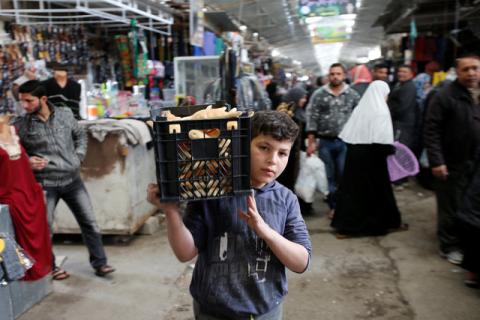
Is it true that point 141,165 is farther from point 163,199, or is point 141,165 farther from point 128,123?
point 163,199

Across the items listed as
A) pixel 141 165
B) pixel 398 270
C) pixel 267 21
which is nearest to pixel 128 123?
pixel 141 165

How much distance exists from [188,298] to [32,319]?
3.99 ft

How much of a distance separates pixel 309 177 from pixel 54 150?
3.10 metres

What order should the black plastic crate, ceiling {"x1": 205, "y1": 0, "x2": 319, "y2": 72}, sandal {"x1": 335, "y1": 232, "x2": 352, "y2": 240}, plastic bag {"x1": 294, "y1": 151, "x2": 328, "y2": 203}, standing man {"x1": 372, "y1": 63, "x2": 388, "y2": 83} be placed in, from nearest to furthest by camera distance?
the black plastic crate → sandal {"x1": 335, "y1": 232, "x2": 352, "y2": 240} → plastic bag {"x1": 294, "y1": 151, "x2": 328, "y2": 203} → standing man {"x1": 372, "y1": 63, "x2": 388, "y2": 83} → ceiling {"x1": 205, "y1": 0, "x2": 319, "y2": 72}

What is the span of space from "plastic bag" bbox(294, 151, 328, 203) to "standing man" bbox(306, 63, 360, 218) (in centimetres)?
10

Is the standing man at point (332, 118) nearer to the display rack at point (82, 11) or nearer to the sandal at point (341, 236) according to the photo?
the sandal at point (341, 236)

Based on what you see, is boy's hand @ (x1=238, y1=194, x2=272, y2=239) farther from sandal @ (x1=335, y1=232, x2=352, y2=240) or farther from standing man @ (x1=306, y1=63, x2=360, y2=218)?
standing man @ (x1=306, y1=63, x2=360, y2=218)

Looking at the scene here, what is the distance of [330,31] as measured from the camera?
13.7 metres

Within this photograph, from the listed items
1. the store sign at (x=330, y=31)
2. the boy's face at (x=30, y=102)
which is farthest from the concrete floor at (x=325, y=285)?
the store sign at (x=330, y=31)

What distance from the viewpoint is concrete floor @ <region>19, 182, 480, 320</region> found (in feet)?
10.9

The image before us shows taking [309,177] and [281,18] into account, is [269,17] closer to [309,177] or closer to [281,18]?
[281,18]

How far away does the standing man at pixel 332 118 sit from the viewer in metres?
5.27

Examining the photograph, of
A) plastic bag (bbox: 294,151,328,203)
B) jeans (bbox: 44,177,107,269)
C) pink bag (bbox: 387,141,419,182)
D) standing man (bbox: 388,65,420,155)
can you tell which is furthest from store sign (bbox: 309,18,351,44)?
jeans (bbox: 44,177,107,269)

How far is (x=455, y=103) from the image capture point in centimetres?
390
